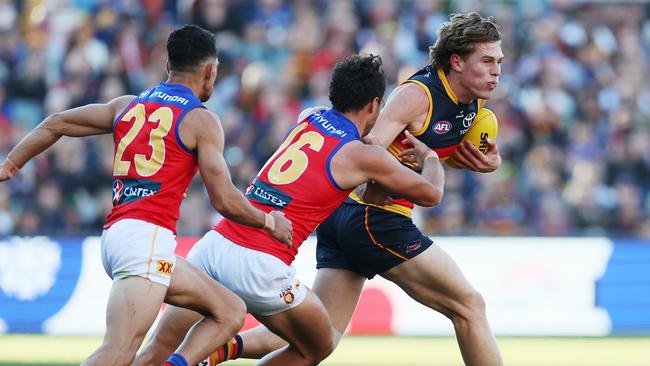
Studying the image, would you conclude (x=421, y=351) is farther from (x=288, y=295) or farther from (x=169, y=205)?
(x=169, y=205)

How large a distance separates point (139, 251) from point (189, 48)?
1.19 meters

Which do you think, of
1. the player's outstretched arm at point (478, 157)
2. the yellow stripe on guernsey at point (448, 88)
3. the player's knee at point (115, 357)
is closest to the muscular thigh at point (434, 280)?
the player's outstretched arm at point (478, 157)

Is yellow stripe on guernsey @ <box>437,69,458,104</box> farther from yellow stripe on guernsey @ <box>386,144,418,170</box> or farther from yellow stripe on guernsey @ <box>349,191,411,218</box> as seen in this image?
yellow stripe on guernsey @ <box>349,191,411,218</box>

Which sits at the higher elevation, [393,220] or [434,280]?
[393,220]

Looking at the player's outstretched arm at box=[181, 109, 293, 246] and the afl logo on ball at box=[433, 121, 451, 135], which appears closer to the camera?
the player's outstretched arm at box=[181, 109, 293, 246]

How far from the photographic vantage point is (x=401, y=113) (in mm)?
7449

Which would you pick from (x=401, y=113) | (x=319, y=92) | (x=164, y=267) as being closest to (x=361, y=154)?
(x=401, y=113)

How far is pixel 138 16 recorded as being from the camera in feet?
54.5

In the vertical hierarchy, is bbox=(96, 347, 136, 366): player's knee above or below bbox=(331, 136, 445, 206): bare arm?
below

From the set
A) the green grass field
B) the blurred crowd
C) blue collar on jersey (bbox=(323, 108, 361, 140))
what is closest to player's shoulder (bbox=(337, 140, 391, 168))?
blue collar on jersey (bbox=(323, 108, 361, 140))

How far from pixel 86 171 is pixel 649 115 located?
826 centimetres

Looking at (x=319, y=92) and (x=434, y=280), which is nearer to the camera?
(x=434, y=280)

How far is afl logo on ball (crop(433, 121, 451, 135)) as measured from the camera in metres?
7.69

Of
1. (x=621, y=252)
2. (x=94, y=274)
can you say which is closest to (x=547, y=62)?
(x=621, y=252)
